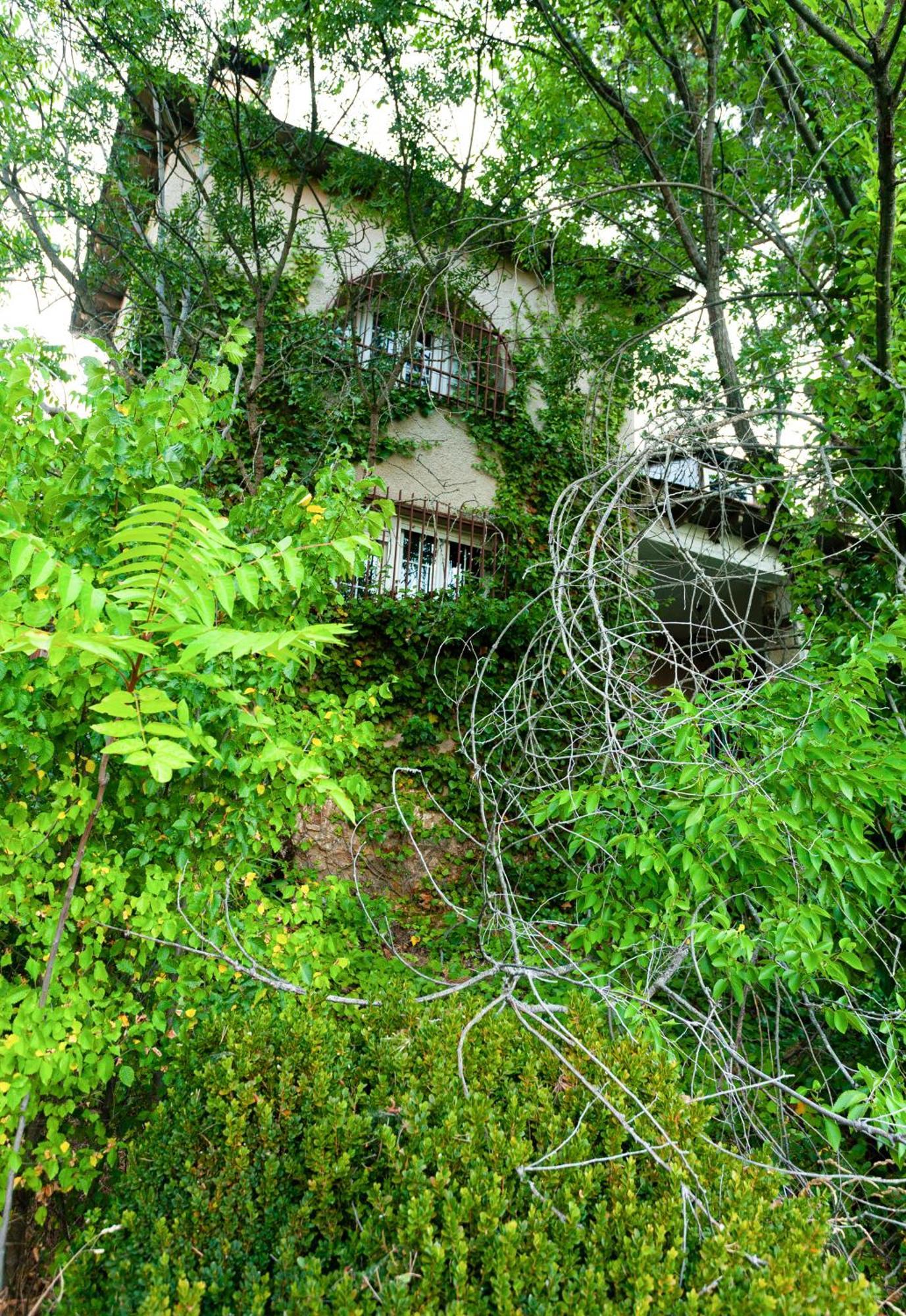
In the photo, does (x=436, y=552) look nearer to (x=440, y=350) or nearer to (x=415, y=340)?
(x=415, y=340)

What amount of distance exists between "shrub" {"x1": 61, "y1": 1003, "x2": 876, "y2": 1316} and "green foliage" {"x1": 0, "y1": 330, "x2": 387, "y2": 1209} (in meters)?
0.55

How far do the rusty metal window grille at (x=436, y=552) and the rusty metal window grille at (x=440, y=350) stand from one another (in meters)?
1.40

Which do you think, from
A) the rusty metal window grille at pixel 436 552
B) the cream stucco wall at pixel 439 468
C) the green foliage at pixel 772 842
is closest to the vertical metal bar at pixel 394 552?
the rusty metal window grille at pixel 436 552

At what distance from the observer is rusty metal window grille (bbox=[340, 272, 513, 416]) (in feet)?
29.0

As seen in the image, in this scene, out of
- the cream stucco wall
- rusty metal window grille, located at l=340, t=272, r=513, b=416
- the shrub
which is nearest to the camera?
the shrub

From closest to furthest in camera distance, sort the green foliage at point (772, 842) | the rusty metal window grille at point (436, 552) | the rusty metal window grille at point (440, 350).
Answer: the green foliage at point (772, 842)
the rusty metal window grille at point (436, 552)
the rusty metal window grille at point (440, 350)

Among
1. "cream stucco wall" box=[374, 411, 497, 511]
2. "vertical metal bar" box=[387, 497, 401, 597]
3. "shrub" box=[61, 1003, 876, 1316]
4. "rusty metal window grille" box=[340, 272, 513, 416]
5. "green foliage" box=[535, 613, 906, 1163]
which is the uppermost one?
"rusty metal window grille" box=[340, 272, 513, 416]

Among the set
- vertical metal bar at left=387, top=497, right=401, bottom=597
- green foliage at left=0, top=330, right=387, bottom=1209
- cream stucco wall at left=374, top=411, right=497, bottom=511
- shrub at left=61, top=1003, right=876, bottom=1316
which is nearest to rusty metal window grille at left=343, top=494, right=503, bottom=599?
vertical metal bar at left=387, top=497, right=401, bottom=597

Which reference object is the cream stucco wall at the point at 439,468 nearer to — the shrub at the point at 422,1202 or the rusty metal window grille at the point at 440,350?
the rusty metal window grille at the point at 440,350

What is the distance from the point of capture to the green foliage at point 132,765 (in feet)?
8.07

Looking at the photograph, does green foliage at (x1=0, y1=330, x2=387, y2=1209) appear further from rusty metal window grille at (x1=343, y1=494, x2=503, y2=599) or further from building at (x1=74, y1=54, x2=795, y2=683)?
rusty metal window grille at (x1=343, y1=494, x2=503, y2=599)

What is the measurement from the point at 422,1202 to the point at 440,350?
899 cm

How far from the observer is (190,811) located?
2.94 meters

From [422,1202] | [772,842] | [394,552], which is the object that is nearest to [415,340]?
[394,552]
